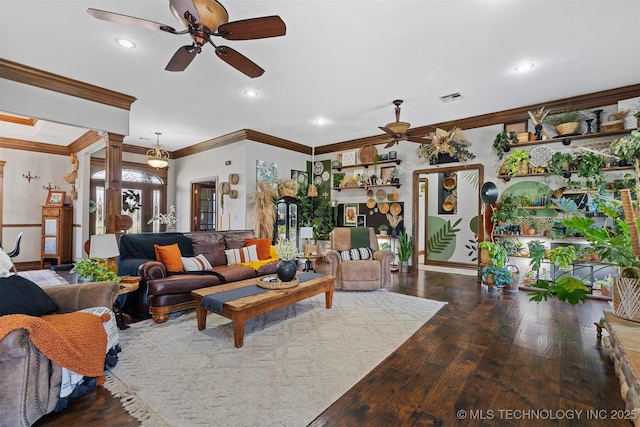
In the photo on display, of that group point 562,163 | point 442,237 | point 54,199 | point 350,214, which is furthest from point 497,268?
point 54,199

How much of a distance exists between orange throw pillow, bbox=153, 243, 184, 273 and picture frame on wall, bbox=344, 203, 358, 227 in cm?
420

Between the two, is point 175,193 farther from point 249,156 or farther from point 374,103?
point 374,103

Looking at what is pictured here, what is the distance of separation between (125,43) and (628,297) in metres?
5.12

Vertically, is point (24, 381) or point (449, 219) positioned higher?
point (449, 219)

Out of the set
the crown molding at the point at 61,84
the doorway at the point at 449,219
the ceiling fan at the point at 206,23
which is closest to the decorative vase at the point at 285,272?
the ceiling fan at the point at 206,23

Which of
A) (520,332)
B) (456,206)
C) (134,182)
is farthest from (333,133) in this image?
(134,182)

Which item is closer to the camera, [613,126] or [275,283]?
[275,283]

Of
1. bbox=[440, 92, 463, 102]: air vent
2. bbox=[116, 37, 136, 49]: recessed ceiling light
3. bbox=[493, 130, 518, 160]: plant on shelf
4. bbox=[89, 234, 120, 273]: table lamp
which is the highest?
bbox=[116, 37, 136, 49]: recessed ceiling light

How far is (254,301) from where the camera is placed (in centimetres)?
267

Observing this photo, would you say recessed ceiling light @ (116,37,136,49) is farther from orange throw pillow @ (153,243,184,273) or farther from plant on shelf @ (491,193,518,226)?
plant on shelf @ (491,193,518,226)

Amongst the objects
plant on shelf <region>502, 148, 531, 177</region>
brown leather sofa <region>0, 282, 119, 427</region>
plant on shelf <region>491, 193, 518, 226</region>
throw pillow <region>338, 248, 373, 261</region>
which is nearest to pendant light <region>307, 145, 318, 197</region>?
throw pillow <region>338, 248, 373, 261</region>

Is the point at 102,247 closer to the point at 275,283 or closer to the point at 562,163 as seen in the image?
the point at 275,283

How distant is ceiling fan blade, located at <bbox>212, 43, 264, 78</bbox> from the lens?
7.58ft

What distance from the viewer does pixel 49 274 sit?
564 centimetres
